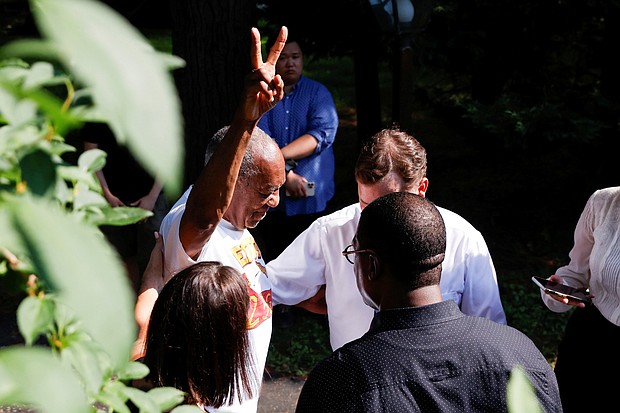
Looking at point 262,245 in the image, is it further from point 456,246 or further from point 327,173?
point 456,246

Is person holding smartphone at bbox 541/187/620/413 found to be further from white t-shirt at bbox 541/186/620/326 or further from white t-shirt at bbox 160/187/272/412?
white t-shirt at bbox 160/187/272/412

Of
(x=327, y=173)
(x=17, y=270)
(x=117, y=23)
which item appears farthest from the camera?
(x=327, y=173)

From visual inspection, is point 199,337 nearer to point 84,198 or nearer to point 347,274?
point 347,274

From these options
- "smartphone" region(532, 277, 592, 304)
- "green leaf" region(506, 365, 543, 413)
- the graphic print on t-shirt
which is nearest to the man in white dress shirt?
the graphic print on t-shirt

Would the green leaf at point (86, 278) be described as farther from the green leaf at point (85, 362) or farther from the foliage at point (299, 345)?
the foliage at point (299, 345)

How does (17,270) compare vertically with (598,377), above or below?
above

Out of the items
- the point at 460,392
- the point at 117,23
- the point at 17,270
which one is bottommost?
the point at 460,392

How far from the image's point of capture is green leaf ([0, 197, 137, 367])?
489mm

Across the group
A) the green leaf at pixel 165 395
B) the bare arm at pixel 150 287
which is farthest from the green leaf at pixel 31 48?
the bare arm at pixel 150 287

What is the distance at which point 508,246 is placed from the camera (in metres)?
7.91

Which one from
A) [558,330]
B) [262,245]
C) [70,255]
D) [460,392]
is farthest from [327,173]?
[70,255]

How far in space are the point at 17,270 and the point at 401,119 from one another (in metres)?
Result: 5.48

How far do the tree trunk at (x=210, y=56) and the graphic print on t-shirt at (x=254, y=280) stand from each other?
3.24m

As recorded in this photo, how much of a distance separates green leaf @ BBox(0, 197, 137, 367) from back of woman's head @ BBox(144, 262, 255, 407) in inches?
71.9
